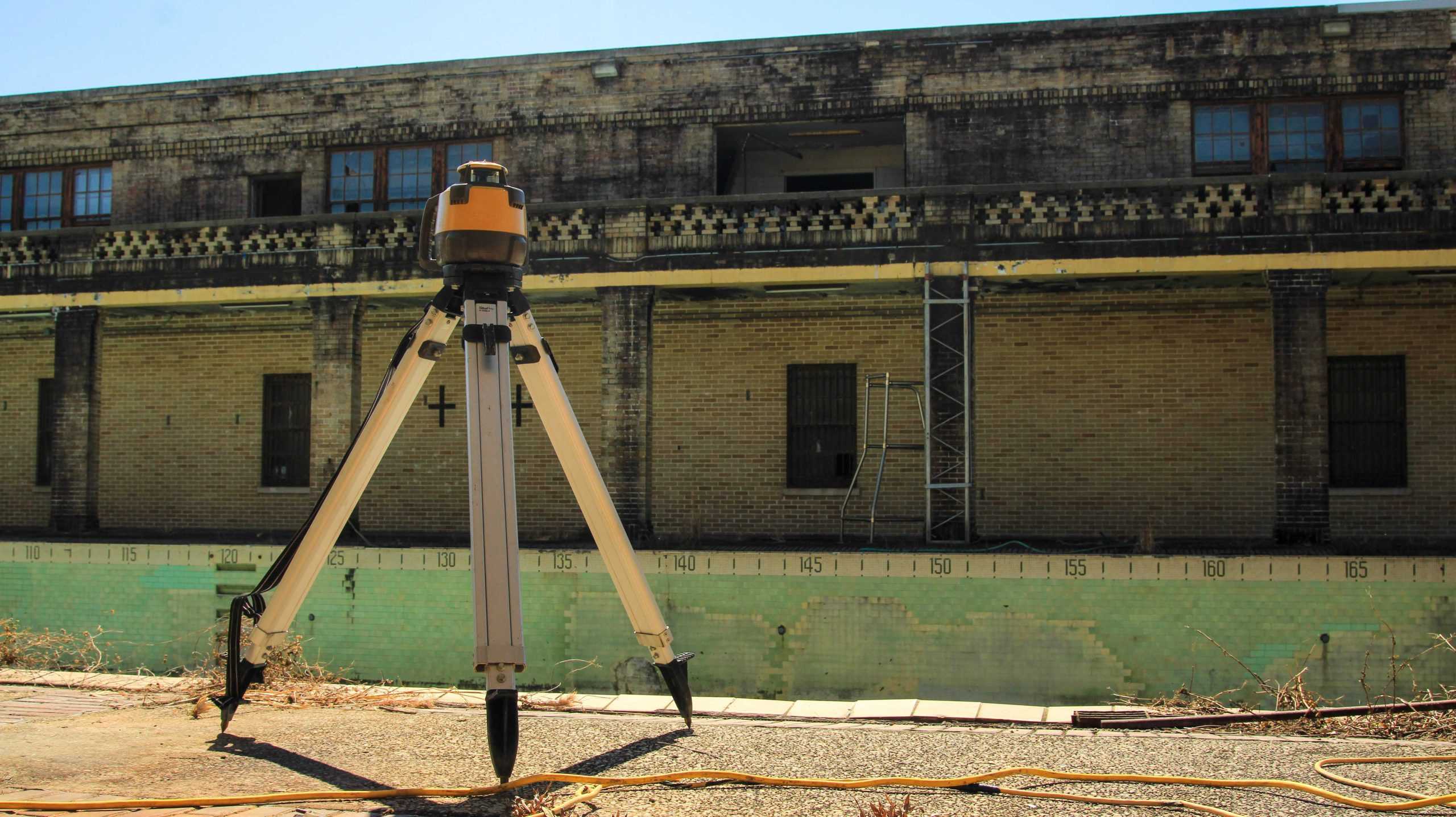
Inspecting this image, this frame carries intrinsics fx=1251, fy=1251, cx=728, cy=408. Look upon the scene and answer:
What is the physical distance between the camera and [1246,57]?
60.4ft

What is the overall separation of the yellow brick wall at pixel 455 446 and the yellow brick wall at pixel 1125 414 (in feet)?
20.2

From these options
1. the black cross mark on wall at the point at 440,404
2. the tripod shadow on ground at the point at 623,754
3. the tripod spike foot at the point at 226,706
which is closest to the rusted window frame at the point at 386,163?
the black cross mark on wall at the point at 440,404

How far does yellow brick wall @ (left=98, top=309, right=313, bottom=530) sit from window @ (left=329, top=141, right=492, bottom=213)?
88.0 inches

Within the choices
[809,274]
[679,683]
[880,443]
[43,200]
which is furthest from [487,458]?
[43,200]

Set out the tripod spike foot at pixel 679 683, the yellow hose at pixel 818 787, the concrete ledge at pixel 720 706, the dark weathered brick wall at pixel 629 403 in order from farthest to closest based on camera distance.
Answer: the dark weathered brick wall at pixel 629 403, the concrete ledge at pixel 720 706, the tripod spike foot at pixel 679 683, the yellow hose at pixel 818 787

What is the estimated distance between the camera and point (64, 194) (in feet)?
72.9

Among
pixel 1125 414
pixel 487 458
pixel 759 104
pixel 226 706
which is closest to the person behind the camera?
pixel 487 458

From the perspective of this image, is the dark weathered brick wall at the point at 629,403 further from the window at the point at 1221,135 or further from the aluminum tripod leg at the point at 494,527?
the aluminum tripod leg at the point at 494,527

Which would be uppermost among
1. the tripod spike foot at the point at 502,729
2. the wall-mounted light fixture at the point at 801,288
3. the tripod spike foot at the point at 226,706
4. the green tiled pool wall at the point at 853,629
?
the wall-mounted light fixture at the point at 801,288

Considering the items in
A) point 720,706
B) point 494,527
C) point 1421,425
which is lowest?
point 720,706

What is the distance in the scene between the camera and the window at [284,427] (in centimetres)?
2069

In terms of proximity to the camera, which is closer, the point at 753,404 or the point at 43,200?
the point at 753,404

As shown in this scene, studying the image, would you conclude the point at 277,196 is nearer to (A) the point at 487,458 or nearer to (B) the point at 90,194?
(B) the point at 90,194

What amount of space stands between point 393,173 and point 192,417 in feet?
17.5
